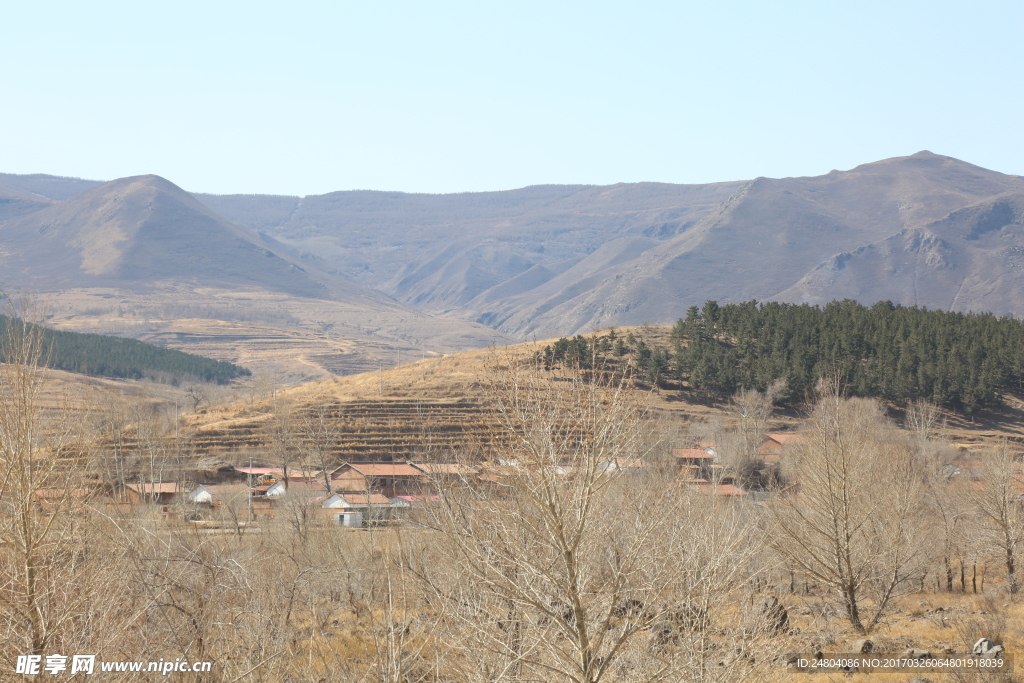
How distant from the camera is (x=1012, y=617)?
32.1 m

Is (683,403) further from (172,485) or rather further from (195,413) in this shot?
(195,413)

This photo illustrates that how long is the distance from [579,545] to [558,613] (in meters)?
1.18

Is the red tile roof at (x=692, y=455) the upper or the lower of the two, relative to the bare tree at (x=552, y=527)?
lower

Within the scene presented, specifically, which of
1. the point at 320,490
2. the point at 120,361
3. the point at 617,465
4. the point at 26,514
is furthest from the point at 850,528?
the point at 120,361

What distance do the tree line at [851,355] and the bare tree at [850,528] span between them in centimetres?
4584

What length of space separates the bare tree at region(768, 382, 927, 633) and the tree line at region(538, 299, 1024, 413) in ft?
Result: 150

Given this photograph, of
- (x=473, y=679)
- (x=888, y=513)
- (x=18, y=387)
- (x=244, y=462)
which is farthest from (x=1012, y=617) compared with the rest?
(x=244, y=462)

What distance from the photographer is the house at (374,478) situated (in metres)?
68.6

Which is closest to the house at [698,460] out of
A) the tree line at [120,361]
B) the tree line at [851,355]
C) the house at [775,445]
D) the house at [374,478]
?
the house at [775,445]

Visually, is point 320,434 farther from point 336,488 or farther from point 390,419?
point 336,488

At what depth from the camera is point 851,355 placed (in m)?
97.4

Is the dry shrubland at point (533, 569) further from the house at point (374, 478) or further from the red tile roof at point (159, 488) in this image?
the house at point (374, 478)

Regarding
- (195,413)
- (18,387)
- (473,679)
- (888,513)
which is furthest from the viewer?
(195,413)

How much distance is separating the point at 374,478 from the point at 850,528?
4634cm
